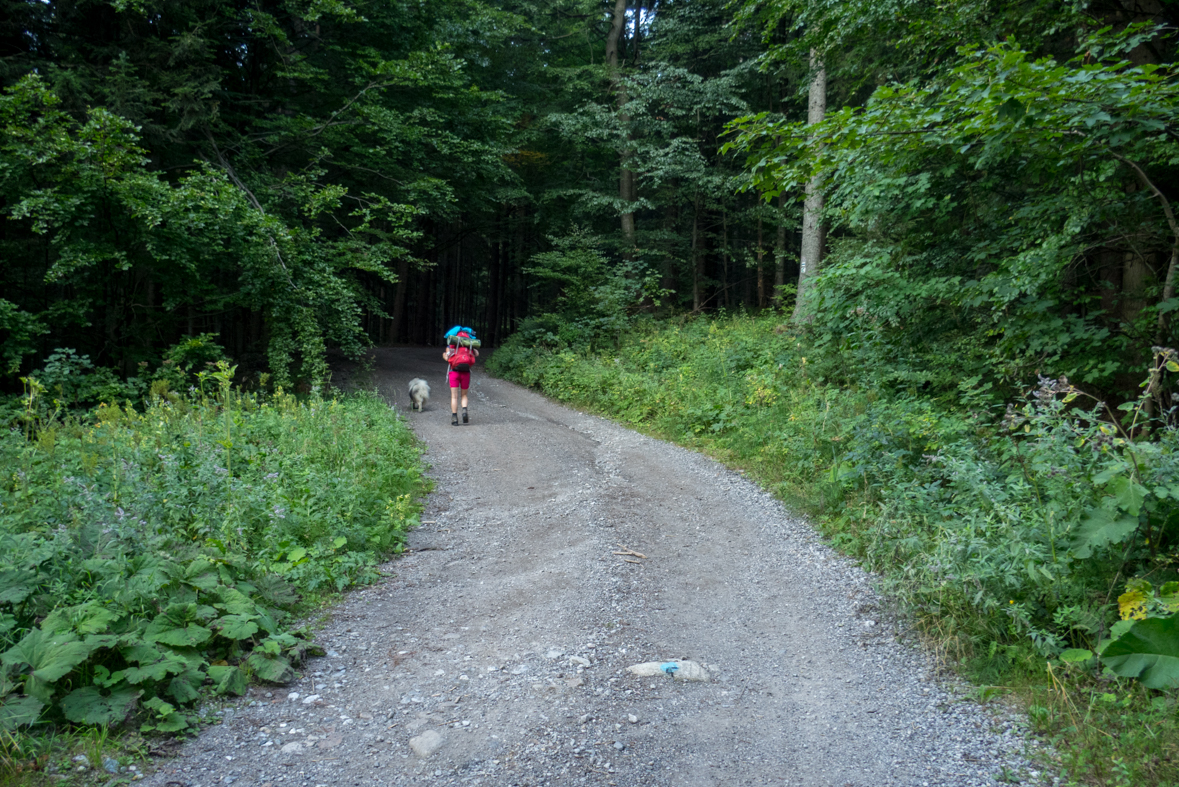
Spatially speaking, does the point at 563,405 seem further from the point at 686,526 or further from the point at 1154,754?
the point at 1154,754

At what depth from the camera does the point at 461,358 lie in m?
11.9

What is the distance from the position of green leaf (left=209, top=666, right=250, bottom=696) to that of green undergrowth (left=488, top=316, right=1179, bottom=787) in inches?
169

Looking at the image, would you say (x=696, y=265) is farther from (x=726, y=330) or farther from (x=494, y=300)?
(x=494, y=300)

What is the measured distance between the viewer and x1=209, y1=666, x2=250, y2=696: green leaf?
3.61 m

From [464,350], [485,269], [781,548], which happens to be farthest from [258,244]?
[485,269]

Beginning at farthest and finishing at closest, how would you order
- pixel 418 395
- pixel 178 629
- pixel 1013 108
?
pixel 418 395 < pixel 1013 108 < pixel 178 629

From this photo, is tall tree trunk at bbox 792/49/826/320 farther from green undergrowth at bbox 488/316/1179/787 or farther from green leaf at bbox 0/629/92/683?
green leaf at bbox 0/629/92/683

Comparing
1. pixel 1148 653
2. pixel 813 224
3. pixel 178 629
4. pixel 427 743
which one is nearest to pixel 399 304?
pixel 813 224

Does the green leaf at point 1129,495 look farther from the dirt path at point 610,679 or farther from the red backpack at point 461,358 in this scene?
the red backpack at point 461,358

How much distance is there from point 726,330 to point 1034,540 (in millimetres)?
12446

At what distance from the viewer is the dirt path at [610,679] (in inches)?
124

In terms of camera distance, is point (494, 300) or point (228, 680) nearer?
point (228, 680)

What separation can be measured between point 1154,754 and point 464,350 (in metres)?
10.6

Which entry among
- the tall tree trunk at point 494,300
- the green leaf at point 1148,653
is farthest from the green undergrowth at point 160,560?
the tall tree trunk at point 494,300
